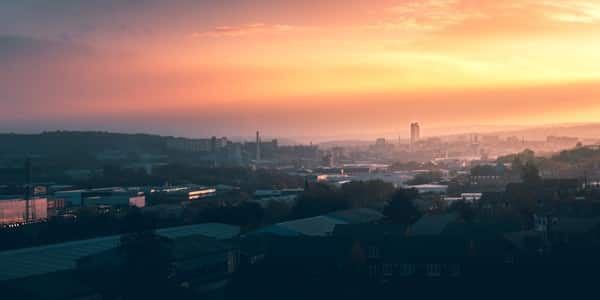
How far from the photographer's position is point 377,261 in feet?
83.6

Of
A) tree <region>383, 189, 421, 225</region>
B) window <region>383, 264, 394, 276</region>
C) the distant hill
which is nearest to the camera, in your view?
window <region>383, 264, 394, 276</region>

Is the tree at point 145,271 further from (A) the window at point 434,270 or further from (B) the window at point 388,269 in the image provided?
(A) the window at point 434,270

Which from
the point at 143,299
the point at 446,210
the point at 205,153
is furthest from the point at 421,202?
the point at 205,153

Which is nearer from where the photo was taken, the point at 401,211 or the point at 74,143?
the point at 401,211

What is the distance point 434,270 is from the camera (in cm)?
2486

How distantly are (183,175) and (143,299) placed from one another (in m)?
69.8

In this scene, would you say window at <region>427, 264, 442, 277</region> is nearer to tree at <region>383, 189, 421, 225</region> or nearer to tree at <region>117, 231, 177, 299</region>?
tree at <region>117, 231, 177, 299</region>

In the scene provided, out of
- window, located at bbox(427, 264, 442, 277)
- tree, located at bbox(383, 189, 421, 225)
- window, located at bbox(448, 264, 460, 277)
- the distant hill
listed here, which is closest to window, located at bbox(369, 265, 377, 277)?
window, located at bbox(427, 264, 442, 277)

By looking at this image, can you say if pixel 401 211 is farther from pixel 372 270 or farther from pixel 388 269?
pixel 372 270

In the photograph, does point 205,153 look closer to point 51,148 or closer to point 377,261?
point 51,148

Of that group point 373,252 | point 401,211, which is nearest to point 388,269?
point 373,252

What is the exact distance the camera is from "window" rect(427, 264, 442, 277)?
81.2 feet

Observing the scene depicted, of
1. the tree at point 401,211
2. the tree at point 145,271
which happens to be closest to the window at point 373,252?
the tree at point 145,271

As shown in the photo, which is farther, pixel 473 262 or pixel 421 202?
pixel 421 202
